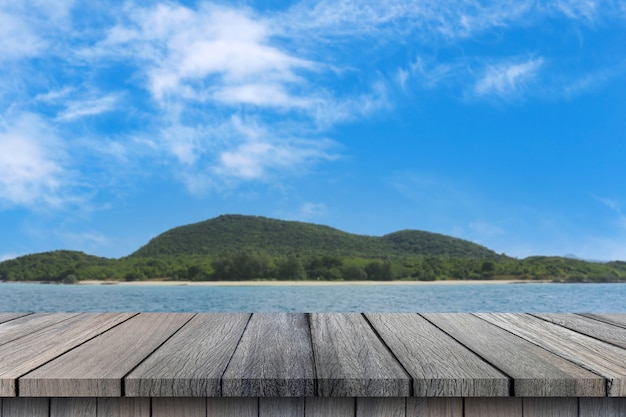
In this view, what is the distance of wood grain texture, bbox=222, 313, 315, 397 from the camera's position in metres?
1.04

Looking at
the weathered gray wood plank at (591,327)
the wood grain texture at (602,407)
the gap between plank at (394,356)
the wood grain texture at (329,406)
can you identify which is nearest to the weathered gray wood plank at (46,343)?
the wood grain texture at (329,406)

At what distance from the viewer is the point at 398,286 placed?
28422mm

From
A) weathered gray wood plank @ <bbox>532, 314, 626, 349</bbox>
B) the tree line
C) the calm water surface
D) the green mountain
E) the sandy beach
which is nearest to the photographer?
weathered gray wood plank @ <bbox>532, 314, 626, 349</bbox>

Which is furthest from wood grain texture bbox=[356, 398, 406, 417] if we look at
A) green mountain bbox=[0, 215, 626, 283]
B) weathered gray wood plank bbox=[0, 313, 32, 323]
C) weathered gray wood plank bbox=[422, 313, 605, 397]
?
green mountain bbox=[0, 215, 626, 283]

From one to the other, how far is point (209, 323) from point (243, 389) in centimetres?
62

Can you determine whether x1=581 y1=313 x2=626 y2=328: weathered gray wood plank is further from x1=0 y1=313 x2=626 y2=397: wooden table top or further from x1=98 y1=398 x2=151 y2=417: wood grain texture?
x1=98 y1=398 x2=151 y2=417: wood grain texture

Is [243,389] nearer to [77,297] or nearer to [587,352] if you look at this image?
[587,352]

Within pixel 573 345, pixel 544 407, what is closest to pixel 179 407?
pixel 544 407

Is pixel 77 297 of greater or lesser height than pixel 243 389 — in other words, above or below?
below

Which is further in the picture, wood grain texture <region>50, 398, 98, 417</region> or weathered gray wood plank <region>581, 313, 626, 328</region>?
weathered gray wood plank <region>581, 313, 626, 328</region>

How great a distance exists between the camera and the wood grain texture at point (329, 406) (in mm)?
1088

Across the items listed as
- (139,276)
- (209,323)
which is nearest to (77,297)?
(139,276)

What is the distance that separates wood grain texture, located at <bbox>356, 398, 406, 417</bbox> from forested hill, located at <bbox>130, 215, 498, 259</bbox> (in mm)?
32247

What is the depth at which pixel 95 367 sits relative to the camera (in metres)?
1.12
